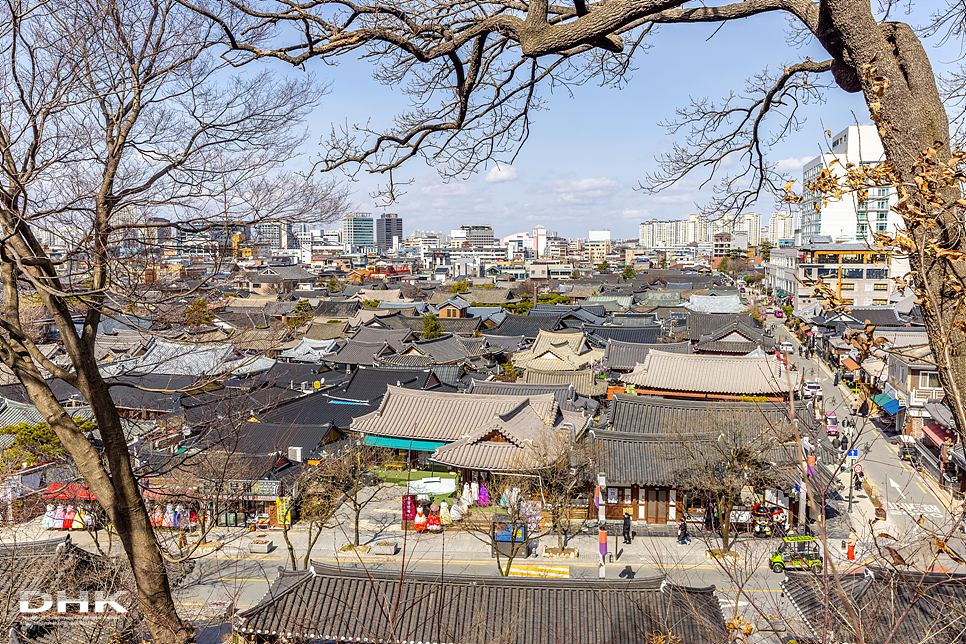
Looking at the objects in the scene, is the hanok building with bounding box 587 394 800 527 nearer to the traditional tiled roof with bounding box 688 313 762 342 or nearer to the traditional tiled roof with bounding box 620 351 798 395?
the traditional tiled roof with bounding box 620 351 798 395

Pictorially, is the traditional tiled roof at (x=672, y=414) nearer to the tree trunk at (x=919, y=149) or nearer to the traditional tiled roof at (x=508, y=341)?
the tree trunk at (x=919, y=149)

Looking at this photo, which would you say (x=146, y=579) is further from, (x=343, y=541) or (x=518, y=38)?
(x=343, y=541)

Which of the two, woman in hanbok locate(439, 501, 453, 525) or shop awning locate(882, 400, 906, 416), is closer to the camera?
woman in hanbok locate(439, 501, 453, 525)

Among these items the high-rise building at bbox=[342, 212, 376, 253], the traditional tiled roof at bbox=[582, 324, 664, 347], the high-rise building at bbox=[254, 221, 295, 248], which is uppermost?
the high-rise building at bbox=[342, 212, 376, 253]

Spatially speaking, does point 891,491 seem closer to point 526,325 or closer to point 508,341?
point 508,341

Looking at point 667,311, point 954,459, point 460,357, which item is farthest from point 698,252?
point 954,459

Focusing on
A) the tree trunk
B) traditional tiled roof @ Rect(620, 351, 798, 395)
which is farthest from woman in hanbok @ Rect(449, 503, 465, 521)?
the tree trunk

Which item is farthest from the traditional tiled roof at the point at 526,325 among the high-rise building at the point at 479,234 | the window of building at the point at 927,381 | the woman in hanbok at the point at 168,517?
the high-rise building at the point at 479,234
